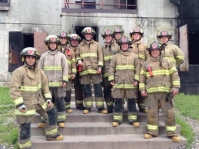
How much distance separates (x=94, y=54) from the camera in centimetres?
668

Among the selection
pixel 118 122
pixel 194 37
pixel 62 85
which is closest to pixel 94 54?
pixel 62 85

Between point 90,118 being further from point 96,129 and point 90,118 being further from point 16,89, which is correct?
point 16,89

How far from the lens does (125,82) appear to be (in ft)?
20.2

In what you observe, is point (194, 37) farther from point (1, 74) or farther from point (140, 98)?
point (1, 74)

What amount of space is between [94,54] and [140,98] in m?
1.58

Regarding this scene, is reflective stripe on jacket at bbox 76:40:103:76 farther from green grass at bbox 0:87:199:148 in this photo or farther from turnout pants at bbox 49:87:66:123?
green grass at bbox 0:87:199:148

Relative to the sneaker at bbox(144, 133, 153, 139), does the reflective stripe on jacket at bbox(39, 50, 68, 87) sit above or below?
above

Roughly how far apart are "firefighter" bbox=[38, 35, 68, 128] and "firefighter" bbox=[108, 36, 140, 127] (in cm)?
109

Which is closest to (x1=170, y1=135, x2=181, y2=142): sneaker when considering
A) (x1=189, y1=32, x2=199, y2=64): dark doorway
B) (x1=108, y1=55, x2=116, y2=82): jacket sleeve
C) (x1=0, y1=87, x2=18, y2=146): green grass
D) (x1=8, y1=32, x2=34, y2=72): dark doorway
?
(x1=108, y1=55, x2=116, y2=82): jacket sleeve

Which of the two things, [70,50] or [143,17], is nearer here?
[70,50]

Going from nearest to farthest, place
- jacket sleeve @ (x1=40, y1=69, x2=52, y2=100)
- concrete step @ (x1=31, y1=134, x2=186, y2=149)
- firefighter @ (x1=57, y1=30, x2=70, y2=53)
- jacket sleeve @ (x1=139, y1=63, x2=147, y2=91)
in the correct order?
1. jacket sleeve @ (x1=40, y1=69, x2=52, y2=100)
2. concrete step @ (x1=31, y1=134, x2=186, y2=149)
3. jacket sleeve @ (x1=139, y1=63, x2=147, y2=91)
4. firefighter @ (x1=57, y1=30, x2=70, y2=53)

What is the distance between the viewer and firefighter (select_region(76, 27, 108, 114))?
21.8 feet

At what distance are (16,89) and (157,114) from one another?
9.67 feet

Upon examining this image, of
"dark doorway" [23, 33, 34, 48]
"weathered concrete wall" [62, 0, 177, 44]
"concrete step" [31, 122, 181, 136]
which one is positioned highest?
"weathered concrete wall" [62, 0, 177, 44]
